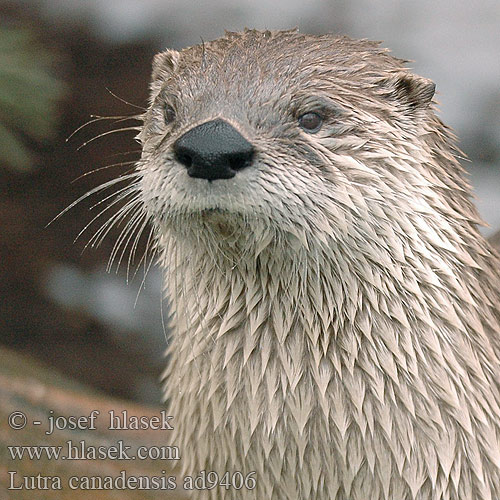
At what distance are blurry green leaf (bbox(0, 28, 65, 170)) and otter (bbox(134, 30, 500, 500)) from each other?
46.3 inches

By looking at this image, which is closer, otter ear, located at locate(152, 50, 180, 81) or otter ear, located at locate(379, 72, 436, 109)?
otter ear, located at locate(379, 72, 436, 109)

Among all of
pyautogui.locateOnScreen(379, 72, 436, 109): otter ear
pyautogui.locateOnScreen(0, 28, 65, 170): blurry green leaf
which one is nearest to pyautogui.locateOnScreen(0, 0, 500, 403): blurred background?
pyautogui.locateOnScreen(0, 28, 65, 170): blurry green leaf

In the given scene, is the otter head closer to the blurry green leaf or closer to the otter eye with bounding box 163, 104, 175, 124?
the otter eye with bounding box 163, 104, 175, 124

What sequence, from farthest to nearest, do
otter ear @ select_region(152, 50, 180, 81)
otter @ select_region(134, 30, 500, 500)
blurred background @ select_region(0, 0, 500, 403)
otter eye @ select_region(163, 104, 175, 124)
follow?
1. blurred background @ select_region(0, 0, 500, 403)
2. otter ear @ select_region(152, 50, 180, 81)
3. otter eye @ select_region(163, 104, 175, 124)
4. otter @ select_region(134, 30, 500, 500)

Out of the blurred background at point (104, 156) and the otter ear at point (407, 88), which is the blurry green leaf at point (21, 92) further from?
the otter ear at point (407, 88)

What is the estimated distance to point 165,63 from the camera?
213 centimetres

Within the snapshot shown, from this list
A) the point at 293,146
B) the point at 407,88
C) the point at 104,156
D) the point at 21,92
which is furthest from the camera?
the point at 104,156

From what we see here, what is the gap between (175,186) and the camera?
1687 mm

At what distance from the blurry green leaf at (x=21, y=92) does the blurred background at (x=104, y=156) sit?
2.44 ft

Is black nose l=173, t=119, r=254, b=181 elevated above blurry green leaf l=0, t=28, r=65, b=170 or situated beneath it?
elevated above

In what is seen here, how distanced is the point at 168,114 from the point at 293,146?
319 millimetres

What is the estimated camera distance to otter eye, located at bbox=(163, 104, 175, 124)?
74.5 inches

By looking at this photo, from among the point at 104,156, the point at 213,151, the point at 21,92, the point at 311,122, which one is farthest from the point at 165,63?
the point at 104,156

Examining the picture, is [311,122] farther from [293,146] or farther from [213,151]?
[213,151]
